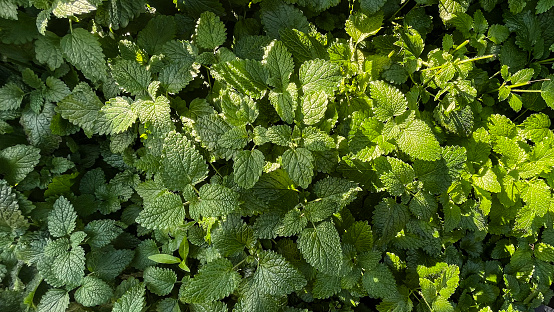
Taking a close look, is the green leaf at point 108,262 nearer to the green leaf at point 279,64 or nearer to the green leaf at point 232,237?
the green leaf at point 232,237

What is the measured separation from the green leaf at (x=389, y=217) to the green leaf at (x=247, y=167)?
1.40 ft

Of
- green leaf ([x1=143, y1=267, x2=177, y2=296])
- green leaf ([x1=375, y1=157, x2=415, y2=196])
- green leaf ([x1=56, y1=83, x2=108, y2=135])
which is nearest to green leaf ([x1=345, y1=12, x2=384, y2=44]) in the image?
green leaf ([x1=375, y1=157, x2=415, y2=196])

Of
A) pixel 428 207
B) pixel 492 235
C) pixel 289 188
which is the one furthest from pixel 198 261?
pixel 492 235

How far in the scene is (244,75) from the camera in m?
1.08

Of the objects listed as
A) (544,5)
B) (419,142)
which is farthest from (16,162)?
(544,5)

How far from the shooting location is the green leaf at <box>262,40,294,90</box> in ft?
3.54

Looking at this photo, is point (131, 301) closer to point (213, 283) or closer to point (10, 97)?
point (213, 283)

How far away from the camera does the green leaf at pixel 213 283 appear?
108cm

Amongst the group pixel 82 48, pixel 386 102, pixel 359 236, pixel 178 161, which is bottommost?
pixel 359 236

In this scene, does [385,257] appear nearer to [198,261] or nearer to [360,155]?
[360,155]

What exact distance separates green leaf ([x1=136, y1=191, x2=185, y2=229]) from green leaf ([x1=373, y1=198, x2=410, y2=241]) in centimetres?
61

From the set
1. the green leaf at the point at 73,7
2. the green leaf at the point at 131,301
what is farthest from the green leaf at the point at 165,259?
the green leaf at the point at 73,7

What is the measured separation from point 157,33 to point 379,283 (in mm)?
1089

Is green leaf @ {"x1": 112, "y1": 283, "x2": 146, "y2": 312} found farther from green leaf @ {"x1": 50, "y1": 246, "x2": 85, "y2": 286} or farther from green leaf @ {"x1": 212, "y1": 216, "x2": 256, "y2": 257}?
green leaf @ {"x1": 212, "y1": 216, "x2": 256, "y2": 257}
